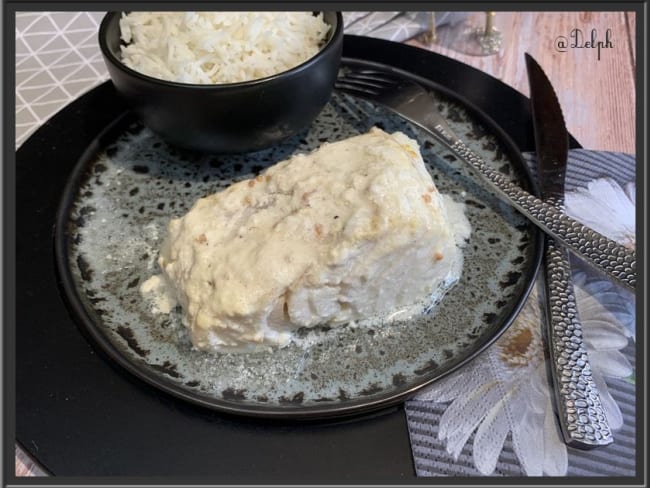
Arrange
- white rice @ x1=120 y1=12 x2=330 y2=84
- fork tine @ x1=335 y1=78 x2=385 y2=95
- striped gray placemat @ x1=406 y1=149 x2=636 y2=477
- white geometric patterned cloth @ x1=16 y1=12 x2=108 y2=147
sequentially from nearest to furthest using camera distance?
striped gray placemat @ x1=406 y1=149 x2=636 y2=477, white rice @ x1=120 y1=12 x2=330 y2=84, fork tine @ x1=335 y1=78 x2=385 y2=95, white geometric patterned cloth @ x1=16 y1=12 x2=108 y2=147

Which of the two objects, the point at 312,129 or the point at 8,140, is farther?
the point at 312,129

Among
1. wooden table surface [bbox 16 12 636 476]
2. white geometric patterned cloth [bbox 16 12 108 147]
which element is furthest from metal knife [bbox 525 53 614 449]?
white geometric patterned cloth [bbox 16 12 108 147]

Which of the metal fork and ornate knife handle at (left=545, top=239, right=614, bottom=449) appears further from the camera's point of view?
the metal fork

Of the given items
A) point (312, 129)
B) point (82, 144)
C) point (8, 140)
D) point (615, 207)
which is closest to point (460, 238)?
point (615, 207)

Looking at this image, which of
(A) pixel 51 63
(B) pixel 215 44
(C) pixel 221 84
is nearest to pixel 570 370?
(C) pixel 221 84

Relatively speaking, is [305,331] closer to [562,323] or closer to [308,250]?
[308,250]

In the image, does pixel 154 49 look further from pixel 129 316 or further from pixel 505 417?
pixel 505 417

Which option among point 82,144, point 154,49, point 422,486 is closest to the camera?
point 422,486

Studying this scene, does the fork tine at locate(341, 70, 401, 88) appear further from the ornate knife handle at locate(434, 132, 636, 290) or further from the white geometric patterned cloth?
the white geometric patterned cloth
